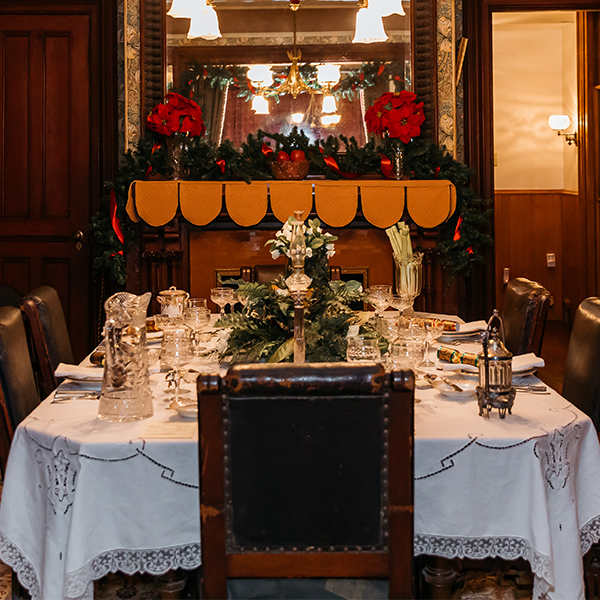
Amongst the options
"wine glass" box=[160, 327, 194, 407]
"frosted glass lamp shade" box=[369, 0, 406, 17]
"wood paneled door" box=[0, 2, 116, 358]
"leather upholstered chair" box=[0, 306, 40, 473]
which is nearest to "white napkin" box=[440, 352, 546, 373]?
"wine glass" box=[160, 327, 194, 407]

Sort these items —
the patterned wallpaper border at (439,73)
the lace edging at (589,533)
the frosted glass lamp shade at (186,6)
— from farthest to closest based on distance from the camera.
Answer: the patterned wallpaper border at (439,73) < the frosted glass lamp shade at (186,6) < the lace edging at (589,533)

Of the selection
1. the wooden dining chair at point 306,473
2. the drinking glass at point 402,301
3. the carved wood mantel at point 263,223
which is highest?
the carved wood mantel at point 263,223

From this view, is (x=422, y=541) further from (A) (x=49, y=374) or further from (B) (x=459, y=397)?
(A) (x=49, y=374)

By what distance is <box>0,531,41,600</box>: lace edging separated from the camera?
60.1 inches

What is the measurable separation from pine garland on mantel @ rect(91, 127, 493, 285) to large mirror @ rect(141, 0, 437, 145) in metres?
0.25

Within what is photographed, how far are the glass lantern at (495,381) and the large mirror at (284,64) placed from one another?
3.28 metres

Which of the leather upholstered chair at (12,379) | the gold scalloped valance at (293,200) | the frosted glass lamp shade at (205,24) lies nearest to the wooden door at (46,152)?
the gold scalloped valance at (293,200)

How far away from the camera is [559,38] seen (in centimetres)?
699

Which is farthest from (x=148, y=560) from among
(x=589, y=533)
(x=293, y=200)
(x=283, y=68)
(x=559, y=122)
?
(x=559, y=122)

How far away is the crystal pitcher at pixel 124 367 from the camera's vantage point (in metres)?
1.66

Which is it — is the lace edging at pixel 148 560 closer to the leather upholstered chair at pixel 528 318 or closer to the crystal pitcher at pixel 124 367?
the crystal pitcher at pixel 124 367

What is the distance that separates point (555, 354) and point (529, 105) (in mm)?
2792

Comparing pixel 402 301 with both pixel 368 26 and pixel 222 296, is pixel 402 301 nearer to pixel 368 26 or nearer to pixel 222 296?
pixel 222 296

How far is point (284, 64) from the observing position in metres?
4.78
